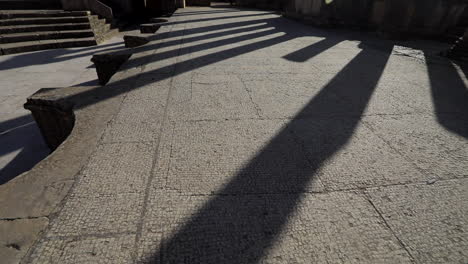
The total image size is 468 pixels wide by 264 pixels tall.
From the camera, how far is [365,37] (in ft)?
26.8

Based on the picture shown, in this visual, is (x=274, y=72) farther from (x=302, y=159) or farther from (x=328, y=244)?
(x=328, y=244)

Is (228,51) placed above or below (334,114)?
above

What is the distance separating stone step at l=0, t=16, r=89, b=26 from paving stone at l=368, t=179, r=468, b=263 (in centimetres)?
1242

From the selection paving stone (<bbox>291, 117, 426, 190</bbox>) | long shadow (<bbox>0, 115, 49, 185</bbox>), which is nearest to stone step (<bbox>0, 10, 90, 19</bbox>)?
long shadow (<bbox>0, 115, 49, 185</bbox>)

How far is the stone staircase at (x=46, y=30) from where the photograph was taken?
28.3 ft

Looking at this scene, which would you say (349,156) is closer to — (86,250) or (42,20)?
(86,250)

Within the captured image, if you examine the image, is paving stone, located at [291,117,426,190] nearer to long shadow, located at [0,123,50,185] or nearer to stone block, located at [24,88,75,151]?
stone block, located at [24,88,75,151]

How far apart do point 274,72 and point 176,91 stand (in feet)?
6.12

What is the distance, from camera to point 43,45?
348 inches

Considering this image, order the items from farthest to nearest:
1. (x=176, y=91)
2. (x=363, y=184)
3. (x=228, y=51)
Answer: (x=228, y=51) < (x=176, y=91) < (x=363, y=184)

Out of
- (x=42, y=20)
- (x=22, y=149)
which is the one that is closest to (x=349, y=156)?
(x=22, y=149)

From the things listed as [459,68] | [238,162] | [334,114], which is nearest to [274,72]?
[334,114]

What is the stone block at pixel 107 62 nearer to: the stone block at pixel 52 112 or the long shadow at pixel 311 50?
the stone block at pixel 52 112

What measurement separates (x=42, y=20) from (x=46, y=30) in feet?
1.92
